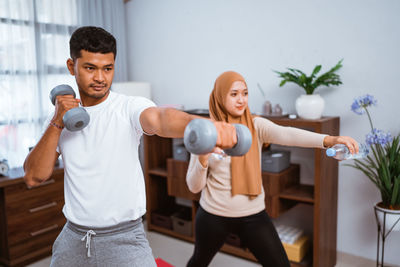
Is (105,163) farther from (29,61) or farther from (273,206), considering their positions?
(29,61)

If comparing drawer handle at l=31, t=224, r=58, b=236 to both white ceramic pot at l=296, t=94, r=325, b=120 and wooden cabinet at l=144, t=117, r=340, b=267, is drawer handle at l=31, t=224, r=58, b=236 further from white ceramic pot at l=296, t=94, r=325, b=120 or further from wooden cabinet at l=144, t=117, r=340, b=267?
white ceramic pot at l=296, t=94, r=325, b=120

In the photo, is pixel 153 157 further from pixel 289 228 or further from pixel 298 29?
pixel 298 29

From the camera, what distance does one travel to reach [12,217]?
279 cm

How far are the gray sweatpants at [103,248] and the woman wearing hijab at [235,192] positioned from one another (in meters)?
0.71

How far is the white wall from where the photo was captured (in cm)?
256

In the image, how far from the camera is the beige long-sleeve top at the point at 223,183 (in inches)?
76.7

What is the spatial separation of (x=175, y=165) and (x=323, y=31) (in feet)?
5.24

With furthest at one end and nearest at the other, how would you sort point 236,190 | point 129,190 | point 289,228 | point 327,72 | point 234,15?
1. point 234,15
2. point 289,228
3. point 327,72
4. point 236,190
5. point 129,190

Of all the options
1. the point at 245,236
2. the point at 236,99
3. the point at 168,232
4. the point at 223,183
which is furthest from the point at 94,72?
the point at 168,232

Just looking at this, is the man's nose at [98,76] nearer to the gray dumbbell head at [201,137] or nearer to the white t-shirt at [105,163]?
the white t-shirt at [105,163]

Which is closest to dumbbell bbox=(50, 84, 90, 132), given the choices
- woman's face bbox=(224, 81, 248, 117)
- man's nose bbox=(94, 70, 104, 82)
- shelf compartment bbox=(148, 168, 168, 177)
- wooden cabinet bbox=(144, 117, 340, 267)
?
man's nose bbox=(94, 70, 104, 82)

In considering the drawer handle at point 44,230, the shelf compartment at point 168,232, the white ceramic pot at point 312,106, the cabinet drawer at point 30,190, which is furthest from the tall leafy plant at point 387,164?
the drawer handle at point 44,230

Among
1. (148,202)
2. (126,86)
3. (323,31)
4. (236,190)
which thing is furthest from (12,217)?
(323,31)

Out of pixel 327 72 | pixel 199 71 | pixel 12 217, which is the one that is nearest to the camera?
pixel 327 72
